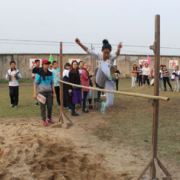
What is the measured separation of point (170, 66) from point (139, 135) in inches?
953

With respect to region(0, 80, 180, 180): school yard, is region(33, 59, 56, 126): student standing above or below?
above

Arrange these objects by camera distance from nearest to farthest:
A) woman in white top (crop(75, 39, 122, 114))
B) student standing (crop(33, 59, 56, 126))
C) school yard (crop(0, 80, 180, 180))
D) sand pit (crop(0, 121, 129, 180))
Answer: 1. sand pit (crop(0, 121, 129, 180))
2. school yard (crop(0, 80, 180, 180))
3. woman in white top (crop(75, 39, 122, 114))
4. student standing (crop(33, 59, 56, 126))

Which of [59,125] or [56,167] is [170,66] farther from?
[56,167]

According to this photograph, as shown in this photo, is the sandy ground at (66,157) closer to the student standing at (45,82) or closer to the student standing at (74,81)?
the student standing at (45,82)

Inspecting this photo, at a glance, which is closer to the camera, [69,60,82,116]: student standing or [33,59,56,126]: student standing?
[33,59,56,126]: student standing

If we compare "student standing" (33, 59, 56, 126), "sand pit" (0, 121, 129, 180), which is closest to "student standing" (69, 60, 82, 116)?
"student standing" (33, 59, 56, 126)

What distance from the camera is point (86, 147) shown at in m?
4.61

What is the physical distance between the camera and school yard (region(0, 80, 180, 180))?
3500 millimetres

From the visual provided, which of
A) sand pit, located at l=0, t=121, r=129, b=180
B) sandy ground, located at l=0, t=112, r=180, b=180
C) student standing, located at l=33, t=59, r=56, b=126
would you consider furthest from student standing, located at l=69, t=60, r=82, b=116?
sand pit, located at l=0, t=121, r=129, b=180

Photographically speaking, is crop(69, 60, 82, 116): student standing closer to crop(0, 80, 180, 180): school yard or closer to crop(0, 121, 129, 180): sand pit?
crop(0, 80, 180, 180): school yard

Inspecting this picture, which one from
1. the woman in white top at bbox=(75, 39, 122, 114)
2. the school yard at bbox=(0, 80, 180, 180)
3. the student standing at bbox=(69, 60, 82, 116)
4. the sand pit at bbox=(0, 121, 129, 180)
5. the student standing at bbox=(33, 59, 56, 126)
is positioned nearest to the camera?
the sand pit at bbox=(0, 121, 129, 180)

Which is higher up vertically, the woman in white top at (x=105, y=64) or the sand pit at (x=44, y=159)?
the woman in white top at (x=105, y=64)

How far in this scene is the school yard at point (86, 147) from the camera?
11.5ft

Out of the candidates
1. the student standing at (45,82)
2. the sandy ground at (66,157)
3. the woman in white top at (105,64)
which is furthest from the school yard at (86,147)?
the woman in white top at (105,64)
